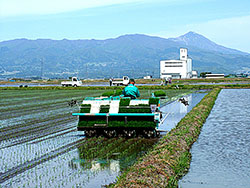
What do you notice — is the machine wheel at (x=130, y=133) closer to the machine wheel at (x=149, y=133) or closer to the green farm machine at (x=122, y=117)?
the green farm machine at (x=122, y=117)

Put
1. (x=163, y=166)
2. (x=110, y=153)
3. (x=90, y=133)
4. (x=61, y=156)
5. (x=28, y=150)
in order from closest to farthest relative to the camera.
Answer: 1. (x=163, y=166)
2. (x=61, y=156)
3. (x=110, y=153)
4. (x=28, y=150)
5. (x=90, y=133)

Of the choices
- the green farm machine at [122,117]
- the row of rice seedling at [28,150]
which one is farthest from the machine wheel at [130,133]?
the row of rice seedling at [28,150]

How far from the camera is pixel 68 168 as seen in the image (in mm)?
12492

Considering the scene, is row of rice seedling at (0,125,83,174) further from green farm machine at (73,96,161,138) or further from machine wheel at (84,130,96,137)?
green farm machine at (73,96,161,138)

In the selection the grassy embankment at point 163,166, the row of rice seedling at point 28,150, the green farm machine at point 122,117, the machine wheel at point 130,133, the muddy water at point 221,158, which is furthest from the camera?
the machine wheel at point 130,133

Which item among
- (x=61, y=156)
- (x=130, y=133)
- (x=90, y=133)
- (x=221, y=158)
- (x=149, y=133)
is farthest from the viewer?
(x=90, y=133)

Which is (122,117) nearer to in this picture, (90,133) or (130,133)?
(130,133)

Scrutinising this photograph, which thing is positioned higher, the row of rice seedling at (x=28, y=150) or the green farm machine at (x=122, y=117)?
the green farm machine at (x=122, y=117)

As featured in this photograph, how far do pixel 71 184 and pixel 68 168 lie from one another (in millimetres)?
1789

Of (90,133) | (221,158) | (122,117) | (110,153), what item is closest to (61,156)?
(110,153)

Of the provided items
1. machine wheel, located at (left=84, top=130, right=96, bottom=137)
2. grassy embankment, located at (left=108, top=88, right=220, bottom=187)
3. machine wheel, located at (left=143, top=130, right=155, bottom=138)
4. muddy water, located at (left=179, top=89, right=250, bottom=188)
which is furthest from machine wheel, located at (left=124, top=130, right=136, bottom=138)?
muddy water, located at (left=179, top=89, right=250, bottom=188)

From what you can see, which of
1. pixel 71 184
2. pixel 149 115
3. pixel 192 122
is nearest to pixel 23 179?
pixel 71 184

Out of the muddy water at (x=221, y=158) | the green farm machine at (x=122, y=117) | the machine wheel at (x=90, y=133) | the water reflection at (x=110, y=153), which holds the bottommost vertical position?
the muddy water at (x=221, y=158)

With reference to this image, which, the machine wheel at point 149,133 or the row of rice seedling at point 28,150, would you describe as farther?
the machine wheel at point 149,133
